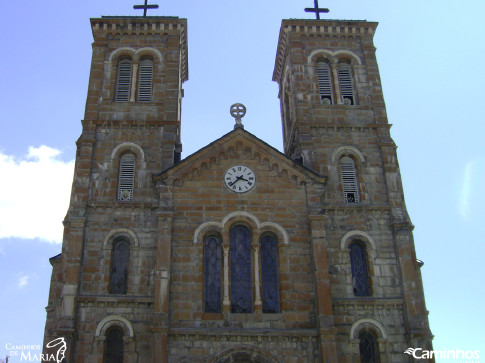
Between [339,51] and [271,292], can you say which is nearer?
[271,292]

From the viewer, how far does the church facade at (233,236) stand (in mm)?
22875

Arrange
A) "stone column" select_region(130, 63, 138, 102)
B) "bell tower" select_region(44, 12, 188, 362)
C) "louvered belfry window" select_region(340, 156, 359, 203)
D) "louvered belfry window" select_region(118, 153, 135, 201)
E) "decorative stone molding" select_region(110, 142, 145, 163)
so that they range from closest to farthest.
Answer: "bell tower" select_region(44, 12, 188, 362)
"louvered belfry window" select_region(118, 153, 135, 201)
"louvered belfry window" select_region(340, 156, 359, 203)
"decorative stone molding" select_region(110, 142, 145, 163)
"stone column" select_region(130, 63, 138, 102)

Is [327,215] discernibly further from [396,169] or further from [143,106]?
[143,106]

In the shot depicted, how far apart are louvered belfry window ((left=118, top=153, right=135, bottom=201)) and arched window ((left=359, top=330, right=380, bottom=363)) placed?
11.3 metres

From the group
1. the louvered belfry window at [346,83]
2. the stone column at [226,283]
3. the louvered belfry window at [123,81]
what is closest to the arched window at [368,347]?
the stone column at [226,283]

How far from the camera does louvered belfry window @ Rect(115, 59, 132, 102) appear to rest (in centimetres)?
2914

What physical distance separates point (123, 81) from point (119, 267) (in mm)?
9871

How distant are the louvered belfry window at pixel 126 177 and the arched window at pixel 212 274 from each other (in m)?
4.25

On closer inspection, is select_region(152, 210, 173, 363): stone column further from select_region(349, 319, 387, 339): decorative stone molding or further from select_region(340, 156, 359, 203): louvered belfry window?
select_region(340, 156, 359, 203): louvered belfry window

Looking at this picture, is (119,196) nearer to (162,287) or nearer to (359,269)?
(162,287)

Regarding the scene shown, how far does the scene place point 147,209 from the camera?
25.5m

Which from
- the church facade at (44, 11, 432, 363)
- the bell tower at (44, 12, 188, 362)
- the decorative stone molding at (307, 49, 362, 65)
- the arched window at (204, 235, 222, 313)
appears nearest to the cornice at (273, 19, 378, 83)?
the decorative stone molding at (307, 49, 362, 65)

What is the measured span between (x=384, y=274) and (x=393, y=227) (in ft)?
6.99

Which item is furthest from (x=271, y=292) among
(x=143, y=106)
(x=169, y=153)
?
(x=143, y=106)
